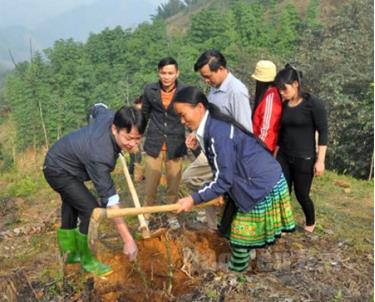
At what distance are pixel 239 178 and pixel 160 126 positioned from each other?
1.29 m

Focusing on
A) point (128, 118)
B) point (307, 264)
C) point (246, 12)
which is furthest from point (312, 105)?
point (246, 12)

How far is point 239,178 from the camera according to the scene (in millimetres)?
2664

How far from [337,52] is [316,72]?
0.97m

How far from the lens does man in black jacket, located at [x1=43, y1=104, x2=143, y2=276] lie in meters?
2.58

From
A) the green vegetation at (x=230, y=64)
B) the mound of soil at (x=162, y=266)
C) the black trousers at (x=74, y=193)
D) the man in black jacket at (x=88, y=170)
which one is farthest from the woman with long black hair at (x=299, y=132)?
→ the green vegetation at (x=230, y=64)

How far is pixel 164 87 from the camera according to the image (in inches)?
145

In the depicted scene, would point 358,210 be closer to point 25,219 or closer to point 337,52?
point 25,219

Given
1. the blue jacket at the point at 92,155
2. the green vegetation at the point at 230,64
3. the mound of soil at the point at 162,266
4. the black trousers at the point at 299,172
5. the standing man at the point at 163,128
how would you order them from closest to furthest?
1. the blue jacket at the point at 92,155
2. the mound of soil at the point at 162,266
3. the black trousers at the point at 299,172
4. the standing man at the point at 163,128
5. the green vegetation at the point at 230,64

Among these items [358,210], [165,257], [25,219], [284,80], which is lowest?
[358,210]

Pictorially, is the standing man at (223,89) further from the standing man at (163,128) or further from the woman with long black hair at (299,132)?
the standing man at (163,128)

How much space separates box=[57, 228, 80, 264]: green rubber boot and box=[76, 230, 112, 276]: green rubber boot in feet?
0.25

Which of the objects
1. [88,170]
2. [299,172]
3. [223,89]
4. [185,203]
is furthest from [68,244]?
[299,172]

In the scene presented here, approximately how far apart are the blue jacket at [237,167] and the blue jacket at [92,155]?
562 millimetres

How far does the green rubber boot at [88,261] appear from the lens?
311 cm
